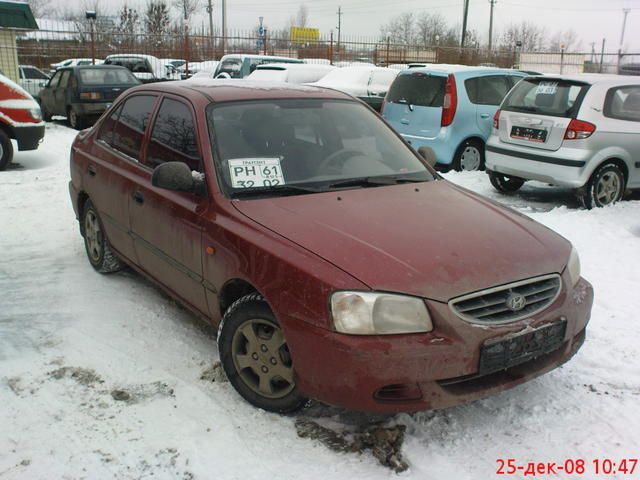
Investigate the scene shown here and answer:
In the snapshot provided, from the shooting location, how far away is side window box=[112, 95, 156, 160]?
175 inches

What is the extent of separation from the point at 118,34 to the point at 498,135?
60.4 ft

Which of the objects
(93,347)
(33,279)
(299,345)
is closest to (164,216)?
(93,347)

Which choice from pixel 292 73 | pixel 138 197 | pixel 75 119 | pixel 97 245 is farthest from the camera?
pixel 292 73

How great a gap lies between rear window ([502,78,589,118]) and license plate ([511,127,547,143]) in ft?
0.75

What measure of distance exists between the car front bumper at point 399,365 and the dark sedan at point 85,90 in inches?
513

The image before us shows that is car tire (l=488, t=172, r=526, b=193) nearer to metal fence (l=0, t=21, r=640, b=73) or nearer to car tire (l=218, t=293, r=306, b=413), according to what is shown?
car tire (l=218, t=293, r=306, b=413)

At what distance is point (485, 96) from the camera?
9.64 meters

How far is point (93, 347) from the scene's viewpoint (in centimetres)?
390

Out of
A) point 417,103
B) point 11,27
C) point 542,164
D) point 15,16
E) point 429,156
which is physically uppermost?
point 15,16

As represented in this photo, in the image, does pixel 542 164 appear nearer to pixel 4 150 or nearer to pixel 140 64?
pixel 4 150

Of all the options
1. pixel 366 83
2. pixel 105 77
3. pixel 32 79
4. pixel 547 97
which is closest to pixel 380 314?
pixel 547 97

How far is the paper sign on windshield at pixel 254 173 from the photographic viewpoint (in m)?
3.52

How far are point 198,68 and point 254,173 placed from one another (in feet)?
73.3

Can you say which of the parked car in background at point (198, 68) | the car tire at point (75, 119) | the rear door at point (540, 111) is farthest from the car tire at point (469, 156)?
the parked car in background at point (198, 68)
